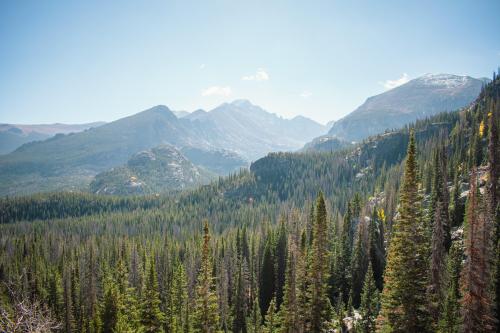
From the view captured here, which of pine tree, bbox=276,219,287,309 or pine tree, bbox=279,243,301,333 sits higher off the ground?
pine tree, bbox=279,243,301,333

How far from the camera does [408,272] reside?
23844 mm

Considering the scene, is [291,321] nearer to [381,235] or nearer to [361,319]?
[361,319]

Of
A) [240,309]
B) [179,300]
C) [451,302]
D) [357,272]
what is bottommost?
[240,309]

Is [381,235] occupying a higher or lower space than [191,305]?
higher

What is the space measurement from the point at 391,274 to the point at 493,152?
6491 centimetres

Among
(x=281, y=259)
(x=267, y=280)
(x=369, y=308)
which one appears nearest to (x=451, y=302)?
(x=369, y=308)

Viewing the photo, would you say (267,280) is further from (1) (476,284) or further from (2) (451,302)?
(1) (476,284)

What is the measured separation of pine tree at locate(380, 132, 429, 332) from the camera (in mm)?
23469

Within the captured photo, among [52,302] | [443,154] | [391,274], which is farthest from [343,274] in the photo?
[52,302]

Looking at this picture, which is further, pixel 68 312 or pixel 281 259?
pixel 281 259

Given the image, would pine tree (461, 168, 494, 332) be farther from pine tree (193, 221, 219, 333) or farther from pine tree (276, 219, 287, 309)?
pine tree (276, 219, 287, 309)

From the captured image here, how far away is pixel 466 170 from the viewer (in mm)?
99750

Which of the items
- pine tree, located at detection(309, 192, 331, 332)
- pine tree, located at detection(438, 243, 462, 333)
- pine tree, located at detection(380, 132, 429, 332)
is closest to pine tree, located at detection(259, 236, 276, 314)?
pine tree, located at detection(438, 243, 462, 333)

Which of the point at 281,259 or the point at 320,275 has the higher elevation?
the point at 320,275
